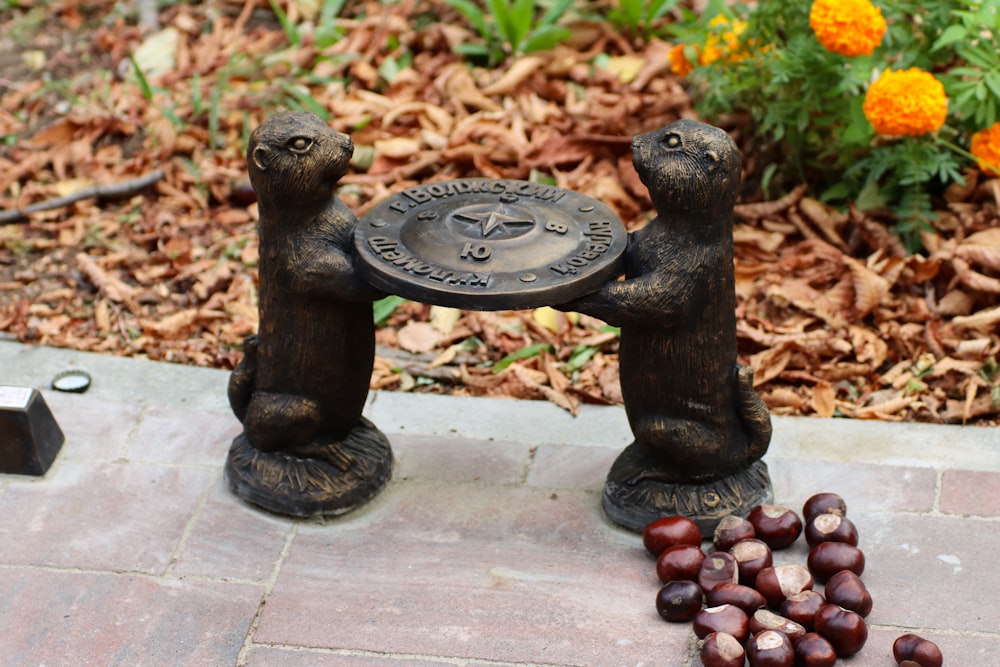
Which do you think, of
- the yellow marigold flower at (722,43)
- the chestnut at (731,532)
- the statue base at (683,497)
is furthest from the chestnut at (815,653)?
the yellow marigold flower at (722,43)

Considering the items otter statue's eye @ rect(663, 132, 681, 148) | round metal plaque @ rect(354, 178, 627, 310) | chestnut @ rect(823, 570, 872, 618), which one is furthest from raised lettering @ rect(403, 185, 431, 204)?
chestnut @ rect(823, 570, 872, 618)

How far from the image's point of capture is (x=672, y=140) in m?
3.00

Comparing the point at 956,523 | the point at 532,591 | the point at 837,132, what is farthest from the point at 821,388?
the point at 532,591

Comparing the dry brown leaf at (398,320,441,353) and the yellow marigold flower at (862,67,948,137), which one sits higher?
the yellow marigold flower at (862,67,948,137)

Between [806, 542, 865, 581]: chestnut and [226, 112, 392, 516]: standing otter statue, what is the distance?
1332 millimetres

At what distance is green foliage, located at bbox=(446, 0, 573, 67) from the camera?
587cm

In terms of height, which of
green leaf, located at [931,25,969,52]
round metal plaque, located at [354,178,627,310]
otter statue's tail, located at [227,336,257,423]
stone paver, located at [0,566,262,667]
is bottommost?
stone paver, located at [0,566,262,667]

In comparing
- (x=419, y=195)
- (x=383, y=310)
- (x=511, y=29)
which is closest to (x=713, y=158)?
(x=419, y=195)

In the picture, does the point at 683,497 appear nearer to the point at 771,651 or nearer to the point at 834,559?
the point at 834,559

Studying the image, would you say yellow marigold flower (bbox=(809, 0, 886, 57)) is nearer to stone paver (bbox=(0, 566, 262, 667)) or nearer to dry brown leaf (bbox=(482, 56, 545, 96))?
dry brown leaf (bbox=(482, 56, 545, 96))

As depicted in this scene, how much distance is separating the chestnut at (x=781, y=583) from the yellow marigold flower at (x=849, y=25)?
2.10 meters

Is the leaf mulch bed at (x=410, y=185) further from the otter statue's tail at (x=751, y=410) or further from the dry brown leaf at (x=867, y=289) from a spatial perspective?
the otter statue's tail at (x=751, y=410)

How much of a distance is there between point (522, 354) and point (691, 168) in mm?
1606

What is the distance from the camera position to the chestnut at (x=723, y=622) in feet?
9.62
